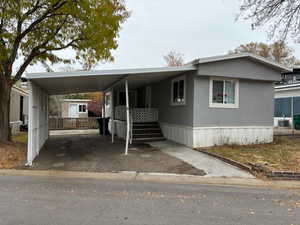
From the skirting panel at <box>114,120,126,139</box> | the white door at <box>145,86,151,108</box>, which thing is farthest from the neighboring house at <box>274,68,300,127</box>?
the skirting panel at <box>114,120,126,139</box>

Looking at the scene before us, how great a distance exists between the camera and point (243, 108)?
9.65 metres

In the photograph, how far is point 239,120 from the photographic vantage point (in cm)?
957

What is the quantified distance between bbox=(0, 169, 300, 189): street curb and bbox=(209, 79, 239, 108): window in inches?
168

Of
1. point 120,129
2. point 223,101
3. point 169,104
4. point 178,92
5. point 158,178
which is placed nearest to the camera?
point 158,178

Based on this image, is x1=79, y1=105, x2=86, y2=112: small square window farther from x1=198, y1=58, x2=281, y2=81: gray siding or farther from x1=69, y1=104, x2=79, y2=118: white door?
x1=198, y1=58, x2=281, y2=81: gray siding

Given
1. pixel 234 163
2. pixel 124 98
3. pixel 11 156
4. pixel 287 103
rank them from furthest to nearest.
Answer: pixel 287 103, pixel 124 98, pixel 11 156, pixel 234 163

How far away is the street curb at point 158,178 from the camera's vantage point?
5176 mm

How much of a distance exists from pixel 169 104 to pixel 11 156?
6825 millimetres

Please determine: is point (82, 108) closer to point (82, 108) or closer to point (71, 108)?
point (82, 108)

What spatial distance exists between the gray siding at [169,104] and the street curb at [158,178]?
3.68 metres

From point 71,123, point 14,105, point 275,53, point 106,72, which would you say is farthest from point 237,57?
point 275,53

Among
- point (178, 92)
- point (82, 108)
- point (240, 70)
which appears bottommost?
point (82, 108)

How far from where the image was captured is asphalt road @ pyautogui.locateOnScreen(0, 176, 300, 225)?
3250mm

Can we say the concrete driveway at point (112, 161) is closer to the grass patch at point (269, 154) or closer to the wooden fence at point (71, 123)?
the grass patch at point (269, 154)
